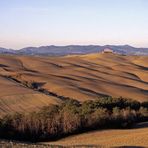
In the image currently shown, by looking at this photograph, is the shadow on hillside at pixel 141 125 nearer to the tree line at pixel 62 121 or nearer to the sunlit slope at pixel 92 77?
the tree line at pixel 62 121

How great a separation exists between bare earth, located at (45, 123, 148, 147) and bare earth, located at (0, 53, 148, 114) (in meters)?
19.5

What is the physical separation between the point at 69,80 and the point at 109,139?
2245 inches

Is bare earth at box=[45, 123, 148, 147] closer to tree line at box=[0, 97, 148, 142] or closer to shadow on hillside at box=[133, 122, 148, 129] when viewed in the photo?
shadow on hillside at box=[133, 122, 148, 129]

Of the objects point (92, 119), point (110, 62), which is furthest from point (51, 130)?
point (110, 62)

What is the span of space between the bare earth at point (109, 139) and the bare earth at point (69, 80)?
64.0 feet

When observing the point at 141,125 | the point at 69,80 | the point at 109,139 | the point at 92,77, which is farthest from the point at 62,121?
the point at 92,77

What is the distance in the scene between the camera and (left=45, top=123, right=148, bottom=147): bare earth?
92.4ft

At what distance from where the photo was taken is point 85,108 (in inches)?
1644

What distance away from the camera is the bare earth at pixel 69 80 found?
61.7 meters

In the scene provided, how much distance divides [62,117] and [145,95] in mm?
36920

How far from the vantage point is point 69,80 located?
88062 millimetres

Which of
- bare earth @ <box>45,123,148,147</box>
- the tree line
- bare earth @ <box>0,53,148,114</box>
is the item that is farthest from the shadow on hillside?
bare earth @ <box>0,53,148,114</box>

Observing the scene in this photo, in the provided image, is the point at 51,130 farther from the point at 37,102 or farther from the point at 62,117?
the point at 37,102

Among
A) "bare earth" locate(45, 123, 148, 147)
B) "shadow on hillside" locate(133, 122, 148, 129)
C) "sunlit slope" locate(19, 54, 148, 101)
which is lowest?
"sunlit slope" locate(19, 54, 148, 101)
